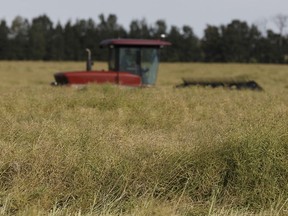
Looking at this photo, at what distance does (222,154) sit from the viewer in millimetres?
4609

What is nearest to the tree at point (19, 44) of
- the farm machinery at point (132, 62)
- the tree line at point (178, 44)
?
the tree line at point (178, 44)

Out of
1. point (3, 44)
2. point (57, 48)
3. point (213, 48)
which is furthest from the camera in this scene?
point (57, 48)

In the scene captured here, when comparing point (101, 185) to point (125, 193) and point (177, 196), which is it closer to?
point (125, 193)

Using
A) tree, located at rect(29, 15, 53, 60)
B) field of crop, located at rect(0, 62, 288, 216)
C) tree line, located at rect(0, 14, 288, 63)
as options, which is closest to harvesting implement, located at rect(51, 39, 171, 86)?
field of crop, located at rect(0, 62, 288, 216)

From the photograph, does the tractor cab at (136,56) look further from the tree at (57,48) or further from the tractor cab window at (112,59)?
the tree at (57,48)

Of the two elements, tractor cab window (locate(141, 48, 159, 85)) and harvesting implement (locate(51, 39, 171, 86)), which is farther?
tractor cab window (locate(141, 48, 159, 85))

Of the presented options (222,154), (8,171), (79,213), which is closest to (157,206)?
(79,213)

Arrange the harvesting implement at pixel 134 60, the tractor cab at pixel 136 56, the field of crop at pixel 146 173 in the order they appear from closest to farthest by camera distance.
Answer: the field of crop at pixel 146 173, the harvesting implement at pixel 134 60, the tractor cab at pixel 136 56

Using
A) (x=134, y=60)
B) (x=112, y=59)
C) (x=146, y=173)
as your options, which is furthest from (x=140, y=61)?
(x=146, y=173)

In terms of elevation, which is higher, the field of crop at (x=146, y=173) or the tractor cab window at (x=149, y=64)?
the tractor cab window at (x=149, y=64)

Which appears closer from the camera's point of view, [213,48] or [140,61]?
[140,61]

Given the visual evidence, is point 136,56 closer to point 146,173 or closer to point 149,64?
point 149,64

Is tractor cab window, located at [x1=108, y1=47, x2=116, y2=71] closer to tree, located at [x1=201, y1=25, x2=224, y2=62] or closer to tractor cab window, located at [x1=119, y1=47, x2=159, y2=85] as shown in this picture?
tractor cab window, located at [x1=119, y1=47, x2=159, y2=85]

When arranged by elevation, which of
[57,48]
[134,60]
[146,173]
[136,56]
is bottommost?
[146,173]
